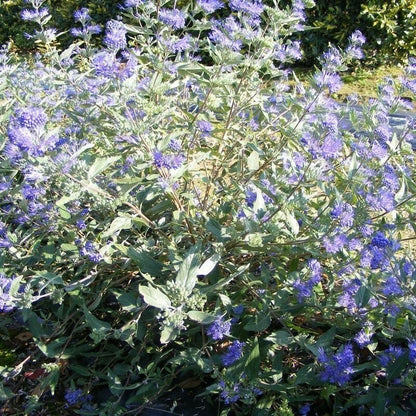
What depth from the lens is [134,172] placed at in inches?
88.7

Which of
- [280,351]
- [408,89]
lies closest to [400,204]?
[408,89]

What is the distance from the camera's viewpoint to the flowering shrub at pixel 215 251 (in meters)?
1.91

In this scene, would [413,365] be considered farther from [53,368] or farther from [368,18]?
[368,18]

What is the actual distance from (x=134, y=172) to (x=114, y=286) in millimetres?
614

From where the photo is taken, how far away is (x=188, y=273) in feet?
5.85

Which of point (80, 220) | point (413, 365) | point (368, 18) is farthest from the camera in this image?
point (368, 18)

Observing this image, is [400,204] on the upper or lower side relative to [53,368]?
upper

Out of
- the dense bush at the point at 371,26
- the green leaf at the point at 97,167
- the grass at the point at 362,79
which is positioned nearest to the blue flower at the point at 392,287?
the green leaf at the point at 97,167

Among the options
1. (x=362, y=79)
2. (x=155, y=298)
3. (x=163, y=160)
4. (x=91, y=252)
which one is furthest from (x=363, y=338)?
(x=362, y=79)

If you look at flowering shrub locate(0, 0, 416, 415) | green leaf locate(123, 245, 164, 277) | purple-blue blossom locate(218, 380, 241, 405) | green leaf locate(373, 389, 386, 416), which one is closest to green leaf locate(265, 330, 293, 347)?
flowering shrub locate(0, 0, 416, 415)

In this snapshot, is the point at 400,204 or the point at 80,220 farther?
the point at 80,220

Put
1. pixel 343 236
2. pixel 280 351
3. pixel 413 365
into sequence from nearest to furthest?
pixel 343 236, pixel 413 365, pixel 280 351

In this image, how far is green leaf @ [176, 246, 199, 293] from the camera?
1.74 m

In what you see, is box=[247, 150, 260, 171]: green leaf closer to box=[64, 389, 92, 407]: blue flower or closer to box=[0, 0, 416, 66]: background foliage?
box=[64, 389, 92, 407]: blue flower
